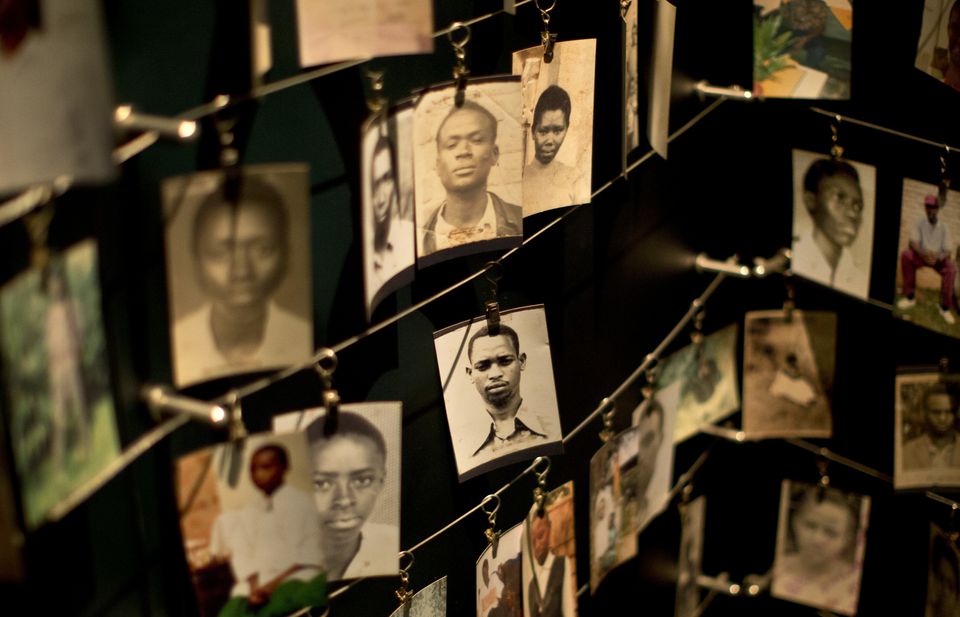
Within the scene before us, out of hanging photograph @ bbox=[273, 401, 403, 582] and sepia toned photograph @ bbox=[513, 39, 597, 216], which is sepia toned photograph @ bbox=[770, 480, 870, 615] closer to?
sepia toned photograph @ bbox=[513, 39, 597, 216]

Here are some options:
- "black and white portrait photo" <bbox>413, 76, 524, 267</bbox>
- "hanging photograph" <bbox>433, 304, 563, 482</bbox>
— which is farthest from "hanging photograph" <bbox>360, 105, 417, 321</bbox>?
"hanging photograph" <bbox>433, 304, 563, 482</bbox>

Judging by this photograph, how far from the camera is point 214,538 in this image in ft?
2.73

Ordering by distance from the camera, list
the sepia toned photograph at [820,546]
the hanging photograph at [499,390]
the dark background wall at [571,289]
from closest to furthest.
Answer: the dark background wall at [571,289]
the hanging photograph at [499,390]
the sepia toned photograph at [820,546]

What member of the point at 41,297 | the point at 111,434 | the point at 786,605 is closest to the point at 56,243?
the point at 41,297

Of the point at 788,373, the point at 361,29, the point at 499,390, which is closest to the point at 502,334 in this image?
the point at 499,390

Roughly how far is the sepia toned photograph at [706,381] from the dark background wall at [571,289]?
0.05 meters

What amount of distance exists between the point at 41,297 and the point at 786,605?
1522 millimetres

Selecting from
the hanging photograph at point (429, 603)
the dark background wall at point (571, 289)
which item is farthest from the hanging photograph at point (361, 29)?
the hanging photograph at point (429, 603)

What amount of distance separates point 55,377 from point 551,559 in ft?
2.42

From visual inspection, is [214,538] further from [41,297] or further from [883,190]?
[883,190]

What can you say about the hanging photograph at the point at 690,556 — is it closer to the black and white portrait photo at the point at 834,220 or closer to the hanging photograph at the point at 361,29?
the black and white portrait photo at the point at 834,220

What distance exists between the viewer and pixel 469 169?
3.40 ft

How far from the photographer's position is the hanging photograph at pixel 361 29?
84cm

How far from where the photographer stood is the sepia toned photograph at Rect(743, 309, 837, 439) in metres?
1.70
